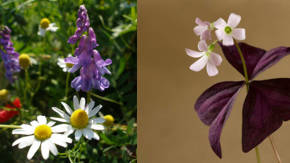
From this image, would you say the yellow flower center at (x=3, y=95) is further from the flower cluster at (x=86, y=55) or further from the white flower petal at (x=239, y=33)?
the white flower petal at (x=239, y=33)

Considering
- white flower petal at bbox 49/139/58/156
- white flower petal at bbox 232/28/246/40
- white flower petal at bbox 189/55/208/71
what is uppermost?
white flower petal at bbox 232/28/246/40

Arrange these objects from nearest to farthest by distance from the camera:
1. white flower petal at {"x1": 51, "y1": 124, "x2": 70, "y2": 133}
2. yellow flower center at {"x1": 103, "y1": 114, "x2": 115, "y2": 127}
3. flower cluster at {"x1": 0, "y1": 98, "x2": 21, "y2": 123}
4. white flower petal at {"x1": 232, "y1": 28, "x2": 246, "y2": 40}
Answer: white flower petal at {"x1": 232, "y1": 28, "x2": 246, "y2": 40} < white flower petal at {"x1": 51, "y1": 124, "x2": 70, "y2": 133} < yellow flower center at {"x1": 103, "y1": 114, "x2": 115, "y2": 127} < flower cluster at {"x1": 0, "y1": 98, "x2": 21, "y2": 123}

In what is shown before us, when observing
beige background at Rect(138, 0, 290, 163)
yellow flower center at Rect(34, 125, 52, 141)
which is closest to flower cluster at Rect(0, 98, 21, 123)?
yellow flower center at Rect(34, 125, 52, 141)

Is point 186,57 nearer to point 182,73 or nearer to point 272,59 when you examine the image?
point 182,73

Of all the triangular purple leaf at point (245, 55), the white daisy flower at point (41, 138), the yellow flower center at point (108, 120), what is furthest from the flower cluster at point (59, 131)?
the triangular purple leaf at point (245, 55)

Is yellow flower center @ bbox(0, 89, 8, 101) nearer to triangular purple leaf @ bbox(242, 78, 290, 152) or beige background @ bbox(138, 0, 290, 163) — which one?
beige background @ bbox(138, 0, 290, 163)

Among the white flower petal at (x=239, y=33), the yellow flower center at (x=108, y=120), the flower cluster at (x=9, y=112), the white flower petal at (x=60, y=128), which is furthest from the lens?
the flower cluster at (x=9, y=112)

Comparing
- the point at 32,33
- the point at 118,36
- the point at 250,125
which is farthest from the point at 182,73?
the point at 32,33

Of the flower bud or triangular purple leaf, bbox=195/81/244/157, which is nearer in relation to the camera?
triangular purple leaf, bbox=195/81/244/157
